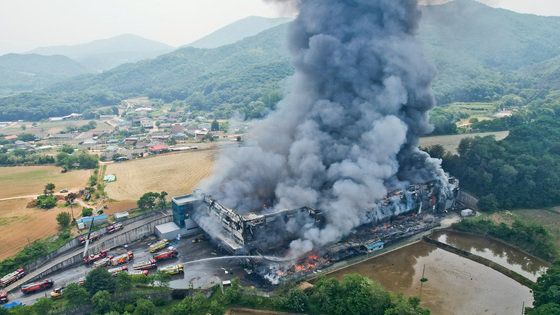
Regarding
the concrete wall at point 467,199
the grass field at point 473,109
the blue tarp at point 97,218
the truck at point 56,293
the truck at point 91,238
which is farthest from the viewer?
the grass field at point 473,109

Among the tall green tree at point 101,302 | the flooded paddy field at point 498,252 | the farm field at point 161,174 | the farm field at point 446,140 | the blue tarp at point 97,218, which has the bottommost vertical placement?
the farm field at point 161,174

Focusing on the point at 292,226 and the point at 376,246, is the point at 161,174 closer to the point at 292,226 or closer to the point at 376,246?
the point at 292,226

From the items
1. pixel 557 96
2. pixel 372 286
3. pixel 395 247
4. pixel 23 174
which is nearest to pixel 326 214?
pixel 395 247

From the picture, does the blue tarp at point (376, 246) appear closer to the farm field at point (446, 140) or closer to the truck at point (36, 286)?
the truck at point (36, 286)

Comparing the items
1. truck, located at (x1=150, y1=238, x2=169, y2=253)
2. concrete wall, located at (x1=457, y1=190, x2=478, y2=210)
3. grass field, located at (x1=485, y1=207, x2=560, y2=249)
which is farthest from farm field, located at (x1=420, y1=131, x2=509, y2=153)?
truck, located at (x1=150, y1=238, x2=169, y2=253)

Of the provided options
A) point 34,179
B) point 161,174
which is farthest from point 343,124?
point 34,179

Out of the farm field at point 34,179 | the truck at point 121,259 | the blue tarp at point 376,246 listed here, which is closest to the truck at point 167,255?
the truck at point 121,259

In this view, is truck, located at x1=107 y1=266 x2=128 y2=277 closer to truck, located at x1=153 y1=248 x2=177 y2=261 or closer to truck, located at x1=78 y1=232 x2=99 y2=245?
truck, located at x1=153 y1=248 x2=177 y2=261
